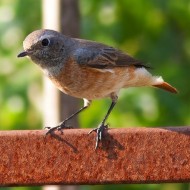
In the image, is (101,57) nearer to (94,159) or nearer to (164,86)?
(164,86)

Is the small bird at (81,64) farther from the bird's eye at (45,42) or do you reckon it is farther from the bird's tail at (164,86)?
the bird's tail at (164,86)

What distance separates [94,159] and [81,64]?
75.1 inches

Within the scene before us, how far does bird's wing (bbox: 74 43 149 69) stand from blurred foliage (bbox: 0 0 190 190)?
1.29 feet

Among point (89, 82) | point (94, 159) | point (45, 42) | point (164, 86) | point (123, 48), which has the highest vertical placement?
point (45, 42)

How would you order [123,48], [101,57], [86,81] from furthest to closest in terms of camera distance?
[123,48], [101,57], [86,81]

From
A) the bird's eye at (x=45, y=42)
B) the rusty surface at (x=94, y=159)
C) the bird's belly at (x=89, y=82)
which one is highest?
the bird's eye at (x=45, y=42)

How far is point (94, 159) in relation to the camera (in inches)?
144

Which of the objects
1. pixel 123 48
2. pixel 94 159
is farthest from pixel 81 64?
pixel 94 159

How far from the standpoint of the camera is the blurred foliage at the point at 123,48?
20.5 ft

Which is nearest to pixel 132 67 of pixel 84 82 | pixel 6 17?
pixel 84 82

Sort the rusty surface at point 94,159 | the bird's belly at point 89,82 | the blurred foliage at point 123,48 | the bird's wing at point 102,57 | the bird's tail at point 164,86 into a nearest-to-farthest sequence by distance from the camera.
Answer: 1. the rusty surface at point 94,159
2. the bird's belly at point 89,82
3. the bird's wing at point 102,57
4. the bird's tail at point 164,86
5. the blurred foliage at point 123,48

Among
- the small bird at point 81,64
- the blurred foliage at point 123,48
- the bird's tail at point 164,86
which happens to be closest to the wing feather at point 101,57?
the small bird at point 81,64

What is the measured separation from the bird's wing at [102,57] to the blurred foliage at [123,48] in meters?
0.39

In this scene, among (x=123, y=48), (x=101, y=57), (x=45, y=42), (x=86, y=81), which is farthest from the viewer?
(x=123, y=48)
